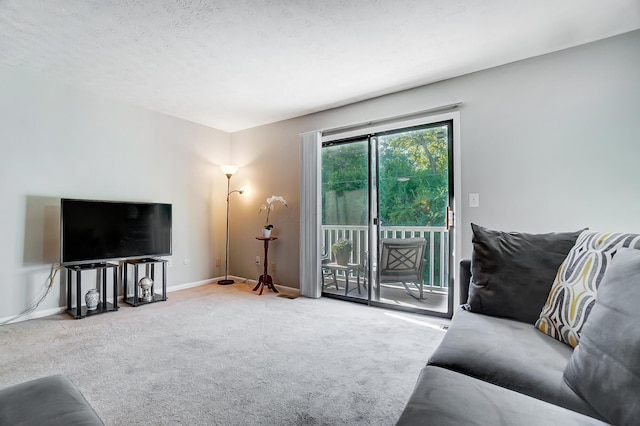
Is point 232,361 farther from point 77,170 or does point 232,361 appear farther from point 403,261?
point 77,170

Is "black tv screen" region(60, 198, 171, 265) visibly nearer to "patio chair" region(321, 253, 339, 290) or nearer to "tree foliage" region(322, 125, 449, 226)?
"patio chair" region(321, 253, 339, 290)

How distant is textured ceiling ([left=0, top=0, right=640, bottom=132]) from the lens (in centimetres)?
196

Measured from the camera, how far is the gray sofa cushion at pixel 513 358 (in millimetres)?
952

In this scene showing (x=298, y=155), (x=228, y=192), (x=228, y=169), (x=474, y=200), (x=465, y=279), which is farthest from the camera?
(x=228, y=192)

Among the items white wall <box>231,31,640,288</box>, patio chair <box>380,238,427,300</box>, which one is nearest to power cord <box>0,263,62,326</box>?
patio chair <box>380,238,427,300</box>

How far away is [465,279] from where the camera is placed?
1.84 m

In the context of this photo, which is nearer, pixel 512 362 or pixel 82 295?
pixel 512 362

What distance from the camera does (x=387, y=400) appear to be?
1.60 m

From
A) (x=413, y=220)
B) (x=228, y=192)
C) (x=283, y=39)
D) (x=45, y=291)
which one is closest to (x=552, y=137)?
(x=413, y=220)

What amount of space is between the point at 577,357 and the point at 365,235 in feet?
8.71

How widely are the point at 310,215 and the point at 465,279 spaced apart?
88.5 inches

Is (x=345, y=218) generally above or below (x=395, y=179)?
below

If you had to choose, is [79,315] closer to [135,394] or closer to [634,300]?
[135,394]

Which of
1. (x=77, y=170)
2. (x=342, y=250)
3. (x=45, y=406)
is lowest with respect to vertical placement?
(x=45, y=406)
